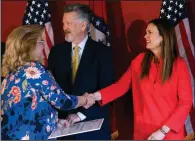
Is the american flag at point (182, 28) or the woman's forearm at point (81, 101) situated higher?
the american flag at point (182, 28)

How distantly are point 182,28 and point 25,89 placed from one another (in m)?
1.52

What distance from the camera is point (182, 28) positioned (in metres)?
2.88

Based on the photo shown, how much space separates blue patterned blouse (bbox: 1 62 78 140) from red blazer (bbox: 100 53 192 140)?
2.17 ft

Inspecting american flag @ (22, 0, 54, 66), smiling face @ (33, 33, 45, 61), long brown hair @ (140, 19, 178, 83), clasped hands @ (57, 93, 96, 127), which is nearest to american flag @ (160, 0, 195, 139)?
long brown hair @ (140, 19, 178, 83)

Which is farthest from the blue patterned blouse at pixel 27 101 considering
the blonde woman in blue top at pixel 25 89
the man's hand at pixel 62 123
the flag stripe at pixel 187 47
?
the flag stripe at pixel 187 47

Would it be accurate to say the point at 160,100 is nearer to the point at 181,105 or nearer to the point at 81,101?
the point at 181,105

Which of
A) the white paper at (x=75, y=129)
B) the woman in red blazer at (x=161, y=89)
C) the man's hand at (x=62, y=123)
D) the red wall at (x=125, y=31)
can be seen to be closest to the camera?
the white paper at (x=75, y=129)

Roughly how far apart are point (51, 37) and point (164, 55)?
1254mm

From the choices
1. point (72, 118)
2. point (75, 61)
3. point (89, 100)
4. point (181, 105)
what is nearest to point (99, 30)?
point (75, 61)

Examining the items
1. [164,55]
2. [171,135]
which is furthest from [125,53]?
[171,135]

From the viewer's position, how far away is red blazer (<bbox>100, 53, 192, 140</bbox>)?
229 centimetres

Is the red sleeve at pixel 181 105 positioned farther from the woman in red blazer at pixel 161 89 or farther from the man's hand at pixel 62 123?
the man's hand at pixel 62 123

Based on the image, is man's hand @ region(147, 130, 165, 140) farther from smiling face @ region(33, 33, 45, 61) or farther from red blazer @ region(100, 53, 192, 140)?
smiling face @ region(33, 33, 45, 61)

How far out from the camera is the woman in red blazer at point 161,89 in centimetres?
229
